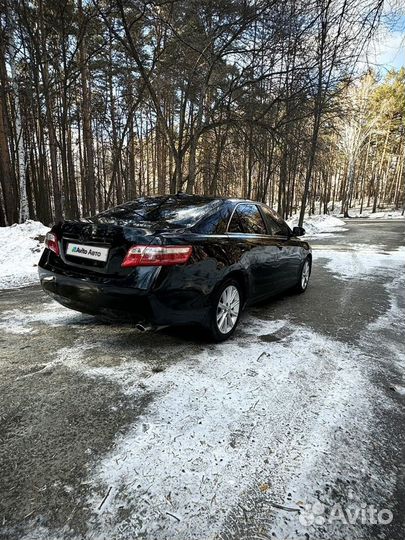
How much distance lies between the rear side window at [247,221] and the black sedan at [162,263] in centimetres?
2

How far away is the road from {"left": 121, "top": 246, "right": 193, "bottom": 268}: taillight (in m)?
0.89

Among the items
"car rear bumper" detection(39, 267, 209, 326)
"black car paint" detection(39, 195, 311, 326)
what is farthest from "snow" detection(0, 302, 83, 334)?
"car rear bumper" detection(39, 267, 209, 326)

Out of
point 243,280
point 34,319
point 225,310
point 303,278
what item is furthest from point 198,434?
point 303,278

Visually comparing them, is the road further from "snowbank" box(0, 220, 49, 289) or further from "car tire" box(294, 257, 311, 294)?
"snowbank" box(0, 220, 49, 289)

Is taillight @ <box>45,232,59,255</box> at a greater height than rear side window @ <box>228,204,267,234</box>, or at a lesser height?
lesser

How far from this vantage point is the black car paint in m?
3.02

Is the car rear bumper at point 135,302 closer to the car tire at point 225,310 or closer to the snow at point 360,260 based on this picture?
the car tire at point 225,310

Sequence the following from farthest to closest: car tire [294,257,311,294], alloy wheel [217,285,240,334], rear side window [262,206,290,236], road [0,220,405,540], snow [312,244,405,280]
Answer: snow [312,244,405,280]
car tire [294,257,311,294]
rear side window [262,206,290,236]
alloy wheel [217,285,240,334]
road [0,220,405,540]

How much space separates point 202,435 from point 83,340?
6.15 ft

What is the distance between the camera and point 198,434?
2191 millimetres

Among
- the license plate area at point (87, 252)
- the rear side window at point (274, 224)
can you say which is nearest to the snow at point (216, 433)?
the license plate area at point (87, 252)

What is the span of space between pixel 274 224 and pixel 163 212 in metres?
2.01

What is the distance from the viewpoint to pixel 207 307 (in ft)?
11.0

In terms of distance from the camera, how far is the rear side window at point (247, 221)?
13.4ft
